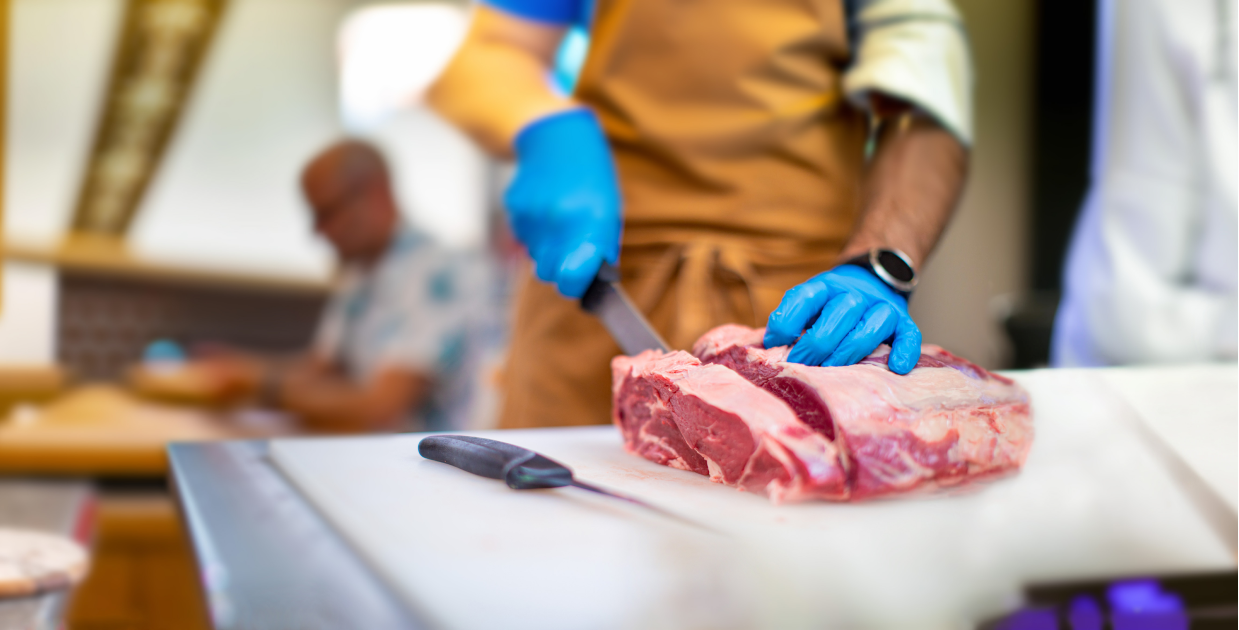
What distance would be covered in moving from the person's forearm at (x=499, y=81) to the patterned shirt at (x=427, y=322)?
1.09 metres

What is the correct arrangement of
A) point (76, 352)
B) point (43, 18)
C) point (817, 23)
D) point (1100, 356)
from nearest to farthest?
point (817, 23), point (1100, 356), point (76, 352), point (43, 18)

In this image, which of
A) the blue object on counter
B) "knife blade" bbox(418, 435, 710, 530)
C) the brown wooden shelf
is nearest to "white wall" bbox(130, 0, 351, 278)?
the brown wooden shelf

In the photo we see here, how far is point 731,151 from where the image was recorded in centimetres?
74

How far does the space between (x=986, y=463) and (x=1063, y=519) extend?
9 centimetres

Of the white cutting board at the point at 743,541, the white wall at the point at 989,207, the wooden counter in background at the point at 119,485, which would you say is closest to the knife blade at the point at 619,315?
the white cutting board at the point at 743,541

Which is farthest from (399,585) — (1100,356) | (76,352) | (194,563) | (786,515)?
(76,352)

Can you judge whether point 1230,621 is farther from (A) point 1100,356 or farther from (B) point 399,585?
(A) point 1100,356

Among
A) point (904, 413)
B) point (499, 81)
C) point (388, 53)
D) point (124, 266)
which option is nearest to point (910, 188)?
point (904, 413)

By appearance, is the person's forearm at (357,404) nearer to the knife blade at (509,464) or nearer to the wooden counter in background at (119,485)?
the wooden counter in background at (119,485)

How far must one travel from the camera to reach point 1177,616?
0.46 meters

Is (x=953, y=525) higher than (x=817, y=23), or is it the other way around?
(x=817, y=23)

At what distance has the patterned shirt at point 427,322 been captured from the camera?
1979 mm

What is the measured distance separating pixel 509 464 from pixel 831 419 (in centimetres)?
23

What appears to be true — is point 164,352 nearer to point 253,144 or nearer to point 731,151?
point 253,144
